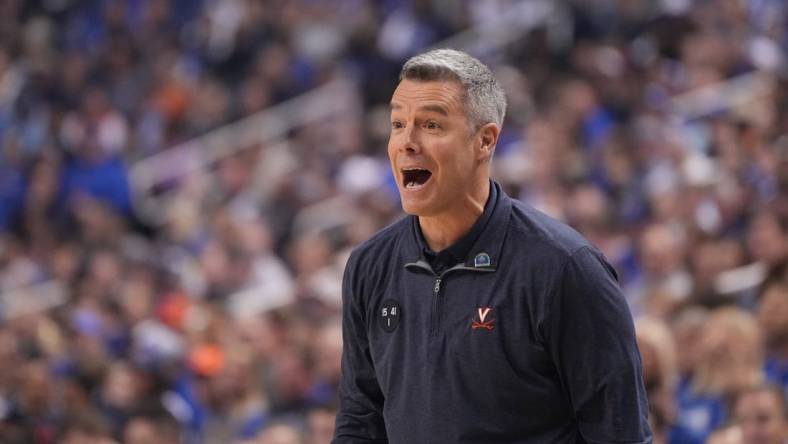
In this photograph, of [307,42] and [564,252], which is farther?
[307,42]

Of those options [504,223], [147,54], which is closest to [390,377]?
[504,223]

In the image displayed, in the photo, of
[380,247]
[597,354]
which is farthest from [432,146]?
[597,354]

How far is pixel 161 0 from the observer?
10.5 metres

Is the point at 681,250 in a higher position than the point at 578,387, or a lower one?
higher

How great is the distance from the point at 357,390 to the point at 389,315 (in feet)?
0.60

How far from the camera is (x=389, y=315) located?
92.9 inches

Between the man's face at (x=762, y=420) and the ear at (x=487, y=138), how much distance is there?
6.54 feet

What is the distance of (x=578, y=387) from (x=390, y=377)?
1.18ft

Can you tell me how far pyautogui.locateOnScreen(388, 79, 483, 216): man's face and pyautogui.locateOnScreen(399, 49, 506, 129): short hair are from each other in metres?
0.01

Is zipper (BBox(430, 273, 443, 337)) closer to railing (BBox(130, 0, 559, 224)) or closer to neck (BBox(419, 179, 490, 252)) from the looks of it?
neck (BBox(419, 179, 490, 252))

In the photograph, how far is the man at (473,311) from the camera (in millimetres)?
2158

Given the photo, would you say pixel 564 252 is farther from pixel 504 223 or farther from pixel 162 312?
pixel 162 312

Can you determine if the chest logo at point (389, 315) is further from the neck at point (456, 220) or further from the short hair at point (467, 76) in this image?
the short hair at point (467, 76)

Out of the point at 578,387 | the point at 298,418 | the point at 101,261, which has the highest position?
the point at 101,261
